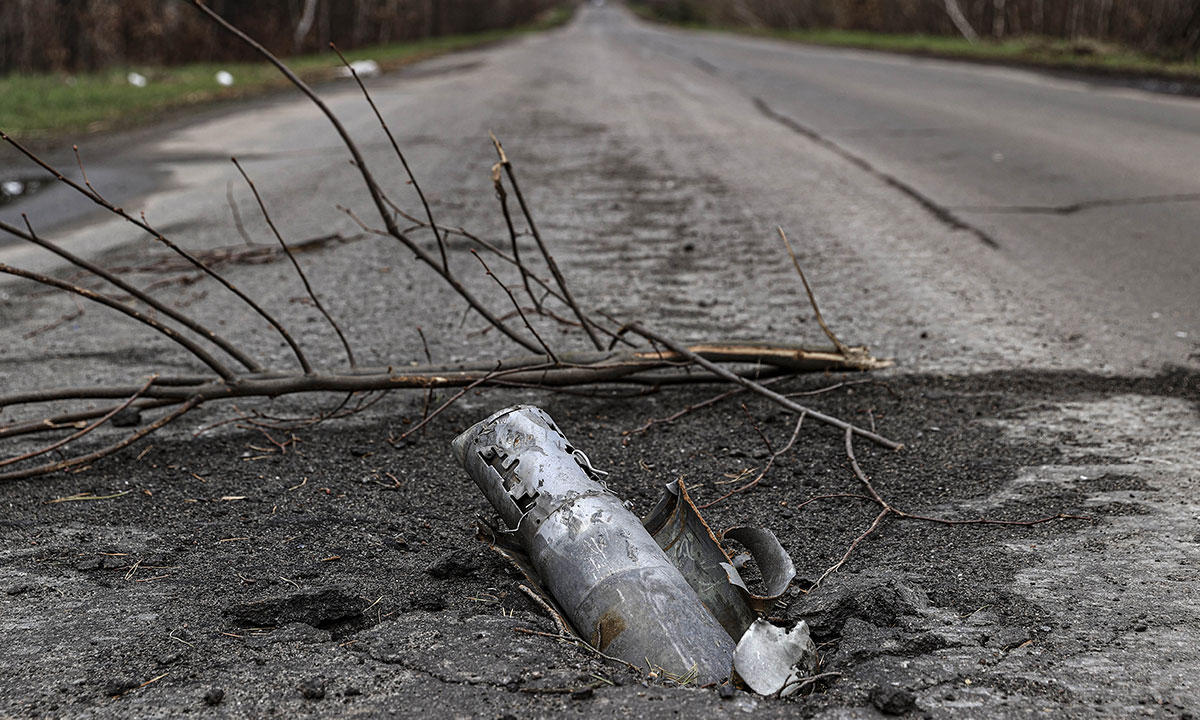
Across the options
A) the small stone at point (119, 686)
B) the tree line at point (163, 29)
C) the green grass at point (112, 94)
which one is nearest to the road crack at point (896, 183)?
the small stone at point (119, 686)

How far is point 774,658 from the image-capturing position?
1904 millimetres

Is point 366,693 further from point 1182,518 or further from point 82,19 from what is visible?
point 82,19

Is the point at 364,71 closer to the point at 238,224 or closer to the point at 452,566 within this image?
the point at 238,224

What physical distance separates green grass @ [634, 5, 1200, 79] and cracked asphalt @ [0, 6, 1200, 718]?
290 inches

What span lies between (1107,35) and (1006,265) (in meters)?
15.5

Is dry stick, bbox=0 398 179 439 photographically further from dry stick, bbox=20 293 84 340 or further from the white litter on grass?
the white litter on grass

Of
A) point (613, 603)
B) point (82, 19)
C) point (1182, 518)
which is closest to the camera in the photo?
point (613, 603)

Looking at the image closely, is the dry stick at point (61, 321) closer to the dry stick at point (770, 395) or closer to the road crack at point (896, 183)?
the dry stick at point (770, 395)

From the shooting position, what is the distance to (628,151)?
28.4 feet

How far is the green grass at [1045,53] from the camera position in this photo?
13.3 meters

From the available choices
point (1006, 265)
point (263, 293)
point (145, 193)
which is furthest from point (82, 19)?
point (1006, 265)

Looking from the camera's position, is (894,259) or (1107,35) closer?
(894,259)

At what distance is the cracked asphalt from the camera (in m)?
1.91

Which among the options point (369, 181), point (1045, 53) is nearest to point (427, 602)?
point (369, 181)
